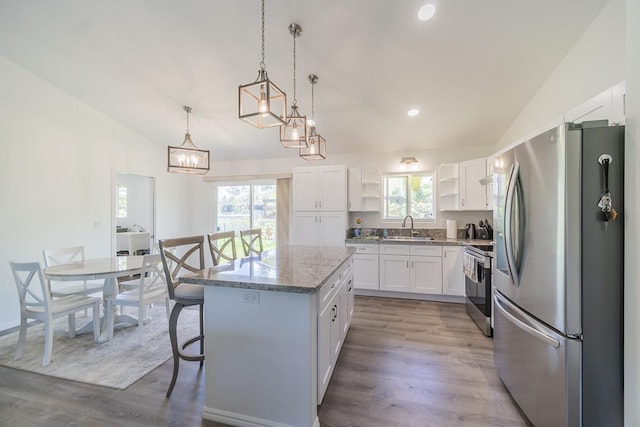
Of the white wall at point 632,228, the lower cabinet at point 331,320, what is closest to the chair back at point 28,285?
the lower cabinet at point 331,320

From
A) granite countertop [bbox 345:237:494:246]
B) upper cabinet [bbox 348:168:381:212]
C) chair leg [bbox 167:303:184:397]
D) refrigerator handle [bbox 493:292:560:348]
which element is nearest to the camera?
refrigerator handle [bbox 493:292:560:348]

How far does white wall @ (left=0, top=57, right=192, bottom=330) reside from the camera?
3223 millimetres

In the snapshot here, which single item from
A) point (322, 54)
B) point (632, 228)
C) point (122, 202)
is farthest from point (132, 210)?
point (632, 228)

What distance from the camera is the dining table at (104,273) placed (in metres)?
2.62

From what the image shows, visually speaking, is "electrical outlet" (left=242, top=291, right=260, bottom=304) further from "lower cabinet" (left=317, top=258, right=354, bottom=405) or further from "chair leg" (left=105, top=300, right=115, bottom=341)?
"chair leg" (left=105, top=300, right=115, bottom=341)

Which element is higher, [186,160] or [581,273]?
[186,160]

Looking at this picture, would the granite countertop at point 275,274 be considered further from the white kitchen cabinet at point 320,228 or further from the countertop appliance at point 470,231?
the countertop appliance at point 470,231

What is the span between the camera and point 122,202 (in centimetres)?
640

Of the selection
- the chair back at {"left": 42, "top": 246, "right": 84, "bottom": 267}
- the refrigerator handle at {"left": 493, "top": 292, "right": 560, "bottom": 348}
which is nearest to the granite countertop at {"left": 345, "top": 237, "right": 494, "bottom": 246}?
the refrigerator handle at {"left": 493, "top": 292, "right": 560, "bottom": 348}

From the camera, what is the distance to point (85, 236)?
406cm

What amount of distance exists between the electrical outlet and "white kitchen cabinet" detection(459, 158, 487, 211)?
3.73 meters

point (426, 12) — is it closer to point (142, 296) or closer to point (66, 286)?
point (142, 296)

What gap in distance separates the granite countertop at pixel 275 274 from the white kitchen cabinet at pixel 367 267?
6.65 feet

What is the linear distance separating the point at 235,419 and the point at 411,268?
10.6 ft
